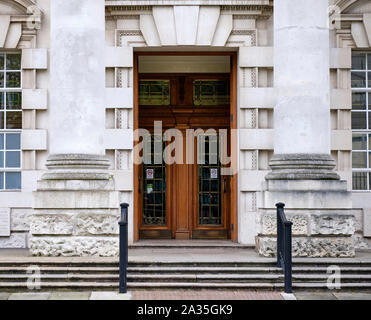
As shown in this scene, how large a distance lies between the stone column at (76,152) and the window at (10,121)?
1958 millimetres

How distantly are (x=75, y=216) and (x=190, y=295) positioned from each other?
2.80 m

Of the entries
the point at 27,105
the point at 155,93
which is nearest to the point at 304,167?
the point at 155,93

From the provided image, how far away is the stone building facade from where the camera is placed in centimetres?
1131

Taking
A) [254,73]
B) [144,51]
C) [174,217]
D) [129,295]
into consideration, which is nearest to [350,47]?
[254,73]

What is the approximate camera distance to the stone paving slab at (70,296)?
9.05m

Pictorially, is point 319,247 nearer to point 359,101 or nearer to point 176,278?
point 176,278

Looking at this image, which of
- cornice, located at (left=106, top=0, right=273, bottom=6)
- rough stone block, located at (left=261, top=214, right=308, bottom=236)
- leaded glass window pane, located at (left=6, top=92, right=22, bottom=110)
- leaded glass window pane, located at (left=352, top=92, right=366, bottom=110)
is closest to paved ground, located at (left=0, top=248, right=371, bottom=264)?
rough stone block, located at (left=261, top=214, right=308, bottom=236)

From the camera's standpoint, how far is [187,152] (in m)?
Answer: 14.3

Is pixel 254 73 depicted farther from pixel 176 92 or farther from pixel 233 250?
pixel 233 250

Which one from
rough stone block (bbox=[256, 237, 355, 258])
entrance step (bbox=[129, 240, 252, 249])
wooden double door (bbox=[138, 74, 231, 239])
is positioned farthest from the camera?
wooden double door (bbox=[138, 74, 231, 239])

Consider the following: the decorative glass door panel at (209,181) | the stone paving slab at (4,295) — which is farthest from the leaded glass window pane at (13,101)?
the stone paving slab at (4,295)

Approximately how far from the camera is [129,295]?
30.1 ft

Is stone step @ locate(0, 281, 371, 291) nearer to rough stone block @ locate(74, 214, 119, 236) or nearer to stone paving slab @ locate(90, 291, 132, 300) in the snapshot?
stone paving slab @ locate(90, 291, 132, 300)

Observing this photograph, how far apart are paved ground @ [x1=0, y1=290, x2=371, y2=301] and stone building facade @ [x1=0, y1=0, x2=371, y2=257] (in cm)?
210
